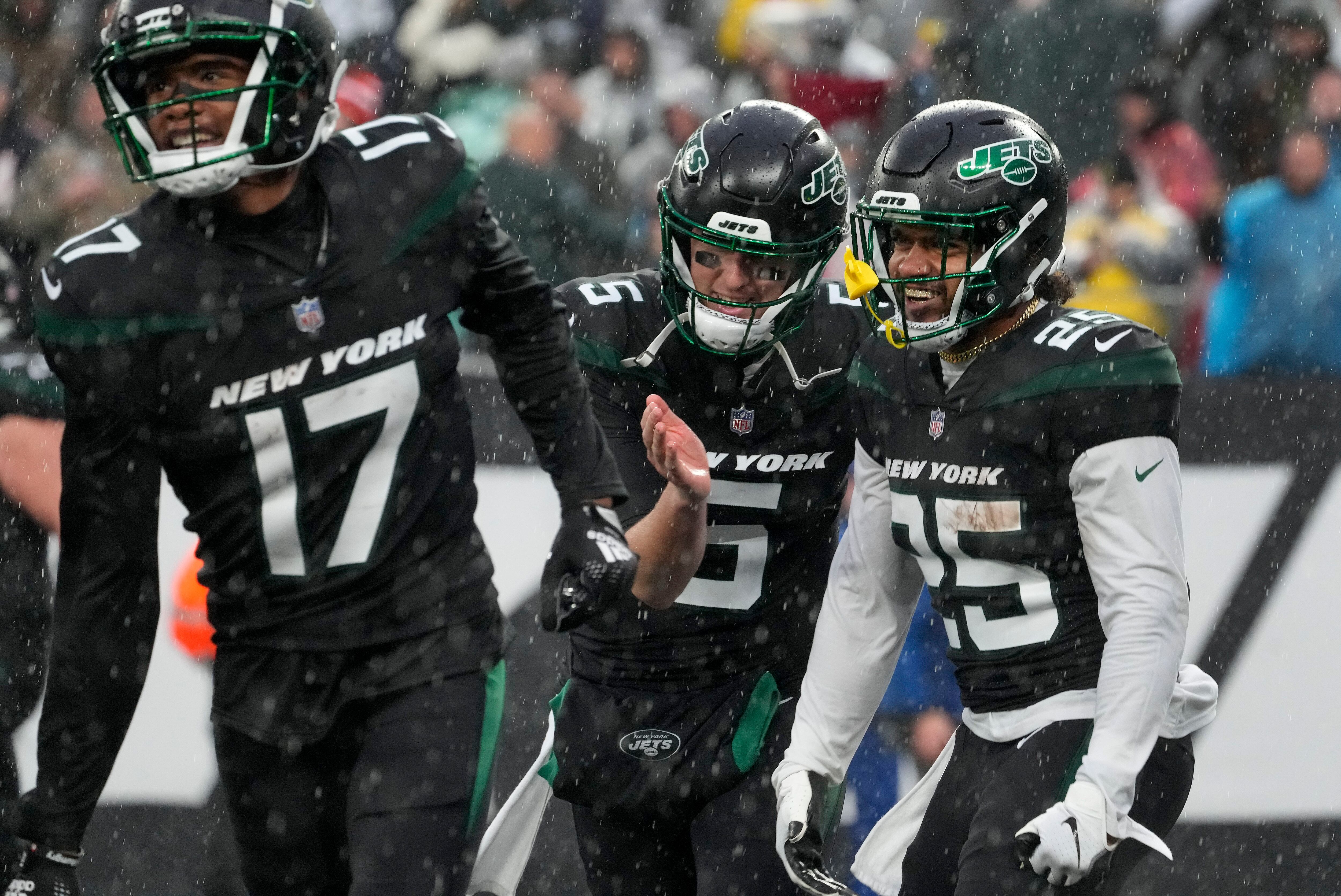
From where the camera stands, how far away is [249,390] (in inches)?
111

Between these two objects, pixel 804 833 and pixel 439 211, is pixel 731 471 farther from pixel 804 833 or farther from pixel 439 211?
pixel 439 211

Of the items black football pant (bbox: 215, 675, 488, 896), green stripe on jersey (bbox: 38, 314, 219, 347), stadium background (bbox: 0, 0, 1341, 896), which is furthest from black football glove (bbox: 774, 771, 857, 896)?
stadium background (bbox: 0, 0, 1341, 896)

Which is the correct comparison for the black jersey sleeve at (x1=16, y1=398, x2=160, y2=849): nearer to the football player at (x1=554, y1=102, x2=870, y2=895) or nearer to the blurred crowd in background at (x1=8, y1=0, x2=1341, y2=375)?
the football player at (x1=554, y1=102, x2=870, y2=895)

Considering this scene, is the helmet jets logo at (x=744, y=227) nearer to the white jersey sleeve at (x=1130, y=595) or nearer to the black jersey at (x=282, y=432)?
the black jersey at (x=282, y=432)

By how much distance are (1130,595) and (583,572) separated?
2.97ft

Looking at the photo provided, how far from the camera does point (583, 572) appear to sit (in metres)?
2.99

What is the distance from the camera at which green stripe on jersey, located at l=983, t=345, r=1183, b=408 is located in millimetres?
2992

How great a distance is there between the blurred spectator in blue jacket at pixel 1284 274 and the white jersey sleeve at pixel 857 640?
2572 mm

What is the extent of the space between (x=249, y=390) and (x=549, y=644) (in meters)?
2.19

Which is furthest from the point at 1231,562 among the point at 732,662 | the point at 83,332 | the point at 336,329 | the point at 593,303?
the point at 83,332

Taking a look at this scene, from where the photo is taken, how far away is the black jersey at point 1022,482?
118 inches

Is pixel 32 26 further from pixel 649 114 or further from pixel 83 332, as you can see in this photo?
pixel 83 332

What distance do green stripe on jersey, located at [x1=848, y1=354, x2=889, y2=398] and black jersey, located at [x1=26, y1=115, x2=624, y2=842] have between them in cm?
70

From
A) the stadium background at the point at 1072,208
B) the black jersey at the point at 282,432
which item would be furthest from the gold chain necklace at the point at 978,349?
the stadium background at the point at 1072,208
